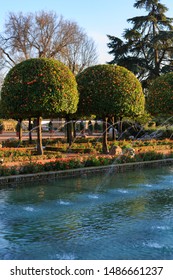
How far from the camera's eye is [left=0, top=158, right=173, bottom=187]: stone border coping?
13516 millimetres

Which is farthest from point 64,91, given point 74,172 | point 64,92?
point 74,172

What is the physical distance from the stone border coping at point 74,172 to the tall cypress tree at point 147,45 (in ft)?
60.8

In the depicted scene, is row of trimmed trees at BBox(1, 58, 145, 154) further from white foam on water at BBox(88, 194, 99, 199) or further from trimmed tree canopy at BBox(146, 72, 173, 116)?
white foam on water at BBox(88, 194, 99, 199)

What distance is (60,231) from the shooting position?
324 inches

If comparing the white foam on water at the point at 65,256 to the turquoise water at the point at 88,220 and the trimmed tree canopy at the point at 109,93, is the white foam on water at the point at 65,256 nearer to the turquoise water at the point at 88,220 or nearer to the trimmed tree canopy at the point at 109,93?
the turquoise water at the point at 88,220

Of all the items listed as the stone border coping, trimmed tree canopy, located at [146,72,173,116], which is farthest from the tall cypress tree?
the stone border coping

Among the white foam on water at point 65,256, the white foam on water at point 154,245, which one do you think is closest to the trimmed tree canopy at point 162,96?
the white foam on water at point 154,245

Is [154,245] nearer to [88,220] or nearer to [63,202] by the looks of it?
[88,220]

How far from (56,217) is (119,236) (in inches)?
80.8

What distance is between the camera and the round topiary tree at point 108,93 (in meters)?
20.3

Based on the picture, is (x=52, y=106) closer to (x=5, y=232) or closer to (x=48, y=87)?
(x=48, y=87)

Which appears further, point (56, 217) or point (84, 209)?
point (84, 209)
